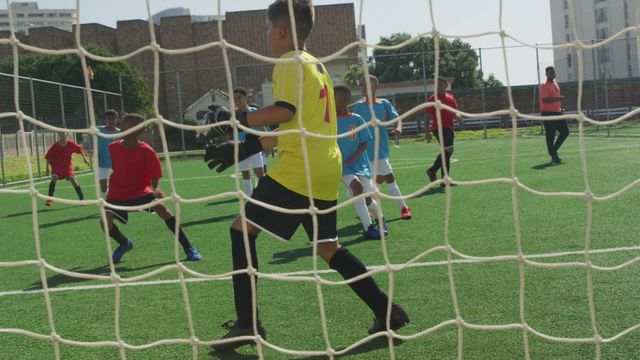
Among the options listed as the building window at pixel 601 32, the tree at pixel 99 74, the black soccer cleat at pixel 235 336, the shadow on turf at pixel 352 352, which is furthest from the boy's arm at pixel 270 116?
the building window at pixel 601 32

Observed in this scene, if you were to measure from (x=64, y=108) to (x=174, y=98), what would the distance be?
991 inches

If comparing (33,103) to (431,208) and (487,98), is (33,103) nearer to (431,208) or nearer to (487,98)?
(431,208)

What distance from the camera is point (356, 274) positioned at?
13.3 feet

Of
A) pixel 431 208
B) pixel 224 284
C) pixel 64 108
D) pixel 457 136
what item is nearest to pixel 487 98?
pixel 457 136

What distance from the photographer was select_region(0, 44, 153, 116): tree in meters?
31.8

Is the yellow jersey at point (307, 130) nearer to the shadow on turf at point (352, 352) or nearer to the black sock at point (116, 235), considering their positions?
the shadow on turf at point (352, 352)

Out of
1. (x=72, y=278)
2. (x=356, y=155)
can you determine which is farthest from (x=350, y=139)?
(x=72, y=278)

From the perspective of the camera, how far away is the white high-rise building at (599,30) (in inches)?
1224

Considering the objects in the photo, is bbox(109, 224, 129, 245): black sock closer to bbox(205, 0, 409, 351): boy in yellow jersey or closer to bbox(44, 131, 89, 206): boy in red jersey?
bbox(205, 0, 409, 351): boy in yellow jersey

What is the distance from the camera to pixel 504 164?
1559 centimetres

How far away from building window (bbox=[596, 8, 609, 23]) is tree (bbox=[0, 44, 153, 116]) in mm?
51362

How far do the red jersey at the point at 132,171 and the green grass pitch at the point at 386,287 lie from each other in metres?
0.69

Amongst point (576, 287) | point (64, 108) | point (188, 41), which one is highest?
point (188, 41)

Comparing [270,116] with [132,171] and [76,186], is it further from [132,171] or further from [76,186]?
[76,186]
